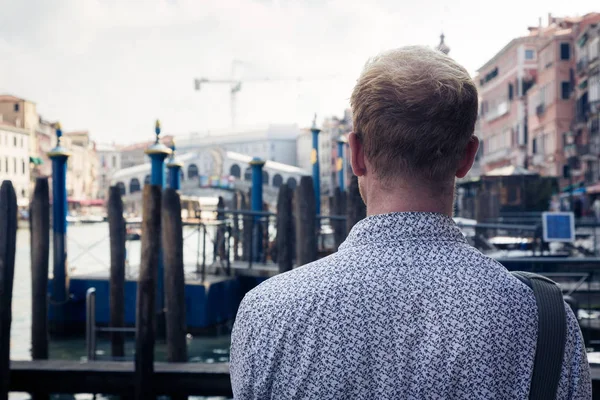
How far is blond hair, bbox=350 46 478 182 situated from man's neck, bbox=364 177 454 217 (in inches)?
0.6

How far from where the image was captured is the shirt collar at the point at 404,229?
1084 mm

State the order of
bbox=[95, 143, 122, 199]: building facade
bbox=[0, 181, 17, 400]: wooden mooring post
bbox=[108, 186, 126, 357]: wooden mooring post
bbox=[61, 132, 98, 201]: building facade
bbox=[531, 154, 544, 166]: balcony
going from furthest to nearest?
bbox=[95, 143, 122, 199]: building facade
bbox=[61, 132, 98, 201]: building facade
bbox=[531, 154, 544, 166]: balcony
bbox=[108, 186, 126, 357]: wooden mooring post
bbox=[0, 181, 17, 400]: wooden mooring post

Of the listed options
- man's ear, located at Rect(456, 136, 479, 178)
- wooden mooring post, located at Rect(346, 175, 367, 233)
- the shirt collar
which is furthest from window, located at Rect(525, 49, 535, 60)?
the shirt collar

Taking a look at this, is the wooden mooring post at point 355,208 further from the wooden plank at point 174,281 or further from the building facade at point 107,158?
the building facade at point 107,158

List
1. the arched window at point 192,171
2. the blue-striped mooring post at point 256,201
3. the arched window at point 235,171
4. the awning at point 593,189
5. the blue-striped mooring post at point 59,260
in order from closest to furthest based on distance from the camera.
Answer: the blue-striped mooring post at point 59,260, the blue-striped mooring post at point 256,201, the awning at point 593,189, the arched window at point 235,171, the arched window at point 192,171

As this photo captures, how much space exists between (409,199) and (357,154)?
0.32 feet

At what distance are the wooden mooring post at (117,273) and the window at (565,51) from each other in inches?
1217

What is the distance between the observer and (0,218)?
5543 millimetres

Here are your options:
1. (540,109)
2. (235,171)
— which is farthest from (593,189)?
(235,171)

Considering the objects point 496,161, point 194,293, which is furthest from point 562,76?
point 194,293

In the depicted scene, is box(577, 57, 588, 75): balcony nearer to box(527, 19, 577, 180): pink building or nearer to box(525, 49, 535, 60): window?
box(527, 19, 577, 180): pink building

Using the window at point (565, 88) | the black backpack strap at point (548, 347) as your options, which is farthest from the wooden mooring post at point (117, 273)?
the window at point (565, 88)

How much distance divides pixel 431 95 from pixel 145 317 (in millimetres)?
4729

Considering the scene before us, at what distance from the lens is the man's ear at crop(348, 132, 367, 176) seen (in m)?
1.13
